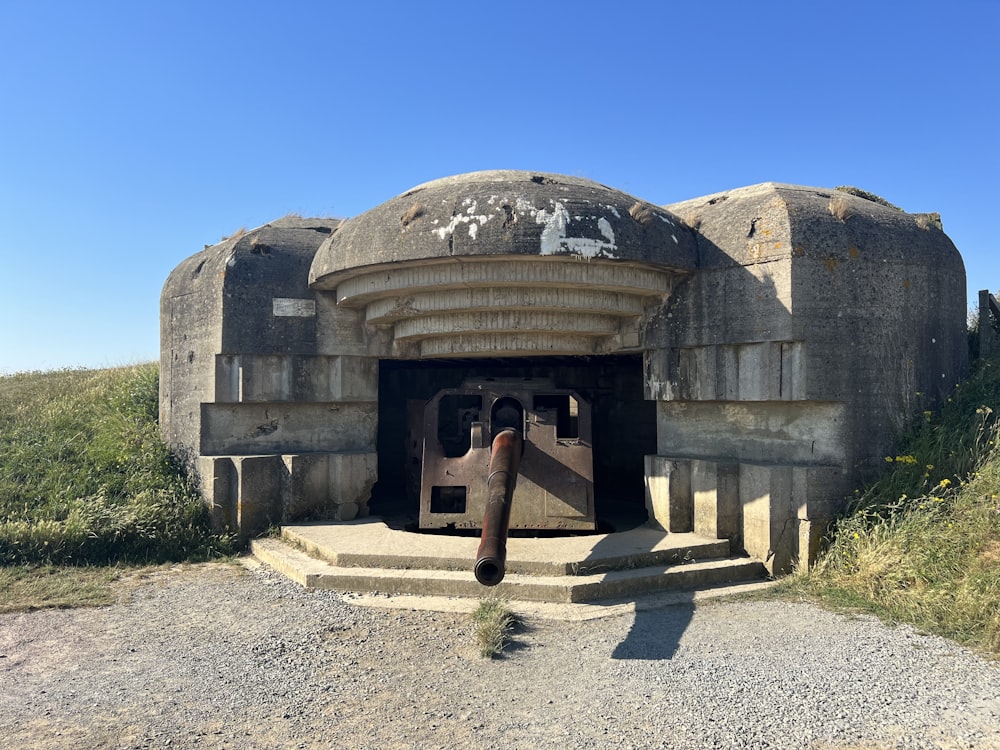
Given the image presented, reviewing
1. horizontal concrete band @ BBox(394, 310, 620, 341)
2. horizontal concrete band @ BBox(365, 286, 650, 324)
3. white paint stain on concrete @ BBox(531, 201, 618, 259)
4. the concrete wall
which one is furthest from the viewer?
the concrete wall

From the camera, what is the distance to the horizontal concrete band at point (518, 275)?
5.64m

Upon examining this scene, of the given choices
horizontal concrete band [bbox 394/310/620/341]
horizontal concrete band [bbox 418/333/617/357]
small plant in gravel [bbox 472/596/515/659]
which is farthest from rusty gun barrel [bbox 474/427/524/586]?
horizontal concrete band [bbox 394/310/620/341]

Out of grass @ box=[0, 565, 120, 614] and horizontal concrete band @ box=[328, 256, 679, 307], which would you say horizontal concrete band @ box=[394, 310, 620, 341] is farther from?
grass @ box=[0, 565, 120, 614]

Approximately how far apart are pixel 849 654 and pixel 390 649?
2482 mm

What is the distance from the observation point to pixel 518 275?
564 centimetres

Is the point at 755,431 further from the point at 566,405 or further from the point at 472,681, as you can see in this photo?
the point at 472,681

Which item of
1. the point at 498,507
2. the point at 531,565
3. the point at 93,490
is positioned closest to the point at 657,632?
the point at 531,565

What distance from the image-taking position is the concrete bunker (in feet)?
18.1

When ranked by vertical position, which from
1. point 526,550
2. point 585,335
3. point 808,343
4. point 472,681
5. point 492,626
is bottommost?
point 472,681

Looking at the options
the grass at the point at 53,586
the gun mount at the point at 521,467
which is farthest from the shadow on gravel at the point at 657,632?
the grass at the point at 53,586

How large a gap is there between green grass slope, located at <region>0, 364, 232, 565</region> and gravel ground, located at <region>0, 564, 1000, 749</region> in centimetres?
131

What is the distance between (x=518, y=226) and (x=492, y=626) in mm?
2871

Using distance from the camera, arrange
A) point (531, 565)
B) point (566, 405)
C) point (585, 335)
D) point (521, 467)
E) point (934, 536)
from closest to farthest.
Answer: point (934, 536)
point (531, 565)
point (521, 467)
point (585, 335)
point (566, 405)

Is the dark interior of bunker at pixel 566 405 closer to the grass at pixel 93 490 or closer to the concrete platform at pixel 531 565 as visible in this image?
the grass at pixel 93 490
